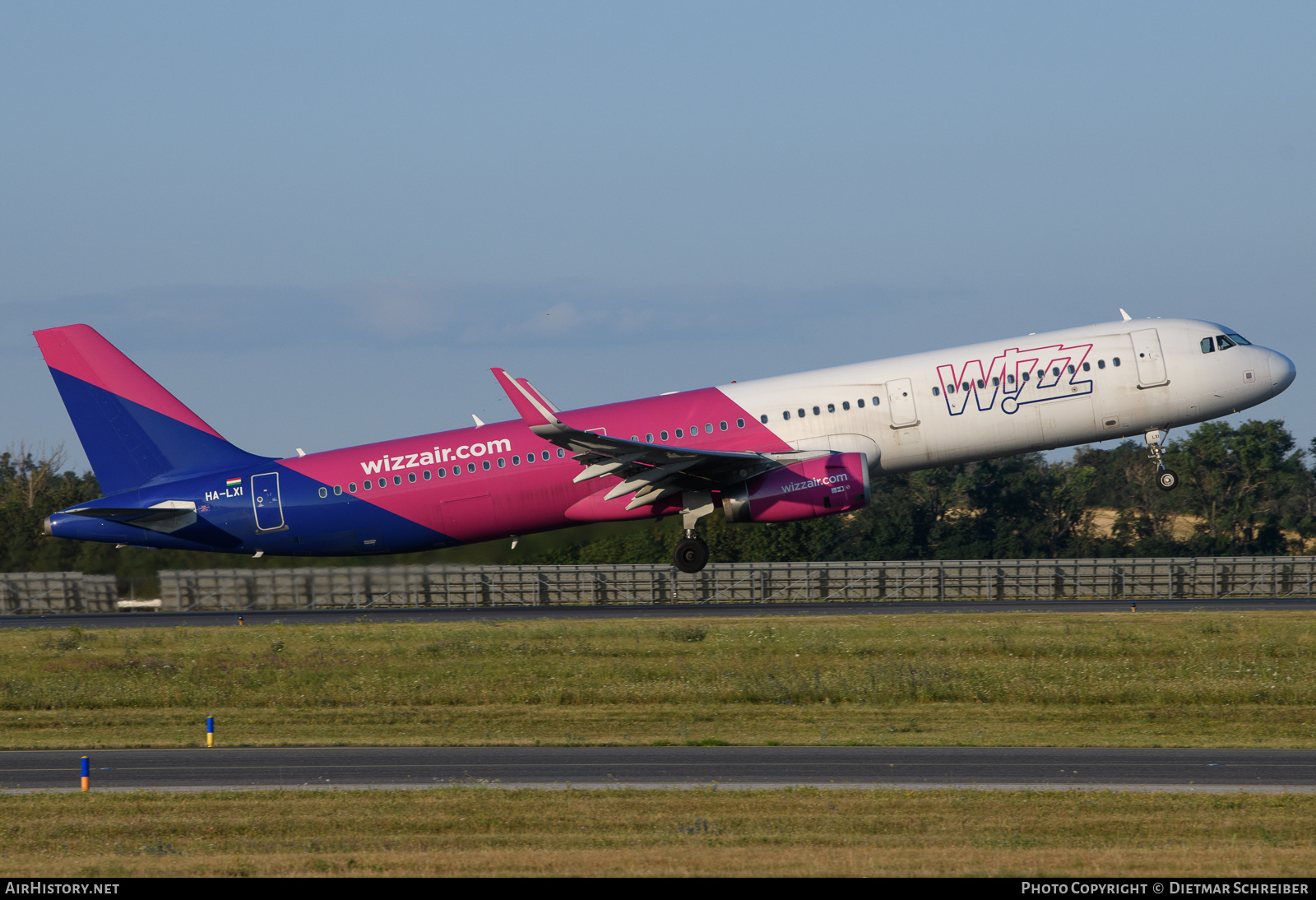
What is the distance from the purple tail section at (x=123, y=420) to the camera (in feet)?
131

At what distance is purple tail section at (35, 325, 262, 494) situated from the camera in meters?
40.0

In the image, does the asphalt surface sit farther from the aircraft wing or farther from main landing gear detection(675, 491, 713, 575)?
the aircraft wing

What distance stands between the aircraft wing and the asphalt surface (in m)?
12.2

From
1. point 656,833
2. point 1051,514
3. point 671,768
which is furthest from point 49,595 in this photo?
point 1051,514

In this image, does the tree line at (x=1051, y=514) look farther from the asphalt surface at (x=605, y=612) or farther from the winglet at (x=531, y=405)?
the winglet at (x=531, y=405)

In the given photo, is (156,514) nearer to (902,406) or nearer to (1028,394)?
(902,406)

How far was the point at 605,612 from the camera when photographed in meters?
52.9

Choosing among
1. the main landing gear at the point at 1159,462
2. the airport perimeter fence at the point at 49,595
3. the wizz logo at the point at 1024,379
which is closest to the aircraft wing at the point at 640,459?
the wizz logo at the point at 1024,379

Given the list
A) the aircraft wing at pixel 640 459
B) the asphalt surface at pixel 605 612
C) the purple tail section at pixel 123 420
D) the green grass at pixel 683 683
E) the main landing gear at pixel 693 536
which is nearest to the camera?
the green grass at pixel 683 683

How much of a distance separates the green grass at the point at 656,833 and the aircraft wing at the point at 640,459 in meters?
13.6

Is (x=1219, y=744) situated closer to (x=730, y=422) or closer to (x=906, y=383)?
(x=906, y=383)

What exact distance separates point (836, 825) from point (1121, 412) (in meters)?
21.4

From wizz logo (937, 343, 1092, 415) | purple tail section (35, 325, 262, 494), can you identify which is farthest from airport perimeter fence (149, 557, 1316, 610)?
wizz logo (937, 343, 1092, 415)

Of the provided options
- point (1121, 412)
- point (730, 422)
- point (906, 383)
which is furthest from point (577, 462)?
point (1121, 412)
